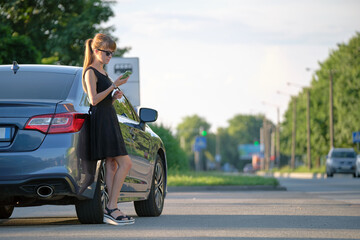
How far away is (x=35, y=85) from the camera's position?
9438 millimetres

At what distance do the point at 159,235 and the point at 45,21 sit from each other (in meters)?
41.5

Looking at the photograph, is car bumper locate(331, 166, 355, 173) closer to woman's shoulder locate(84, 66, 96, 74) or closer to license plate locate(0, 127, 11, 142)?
woman's shoulder locate(84, 66, 96, 74)

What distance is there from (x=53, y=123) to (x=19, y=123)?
0.33 meters

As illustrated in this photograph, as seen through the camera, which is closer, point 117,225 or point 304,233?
point 304,233

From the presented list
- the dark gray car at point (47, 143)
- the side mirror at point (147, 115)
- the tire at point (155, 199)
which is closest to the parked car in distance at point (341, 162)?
the tire at point (155, 199)

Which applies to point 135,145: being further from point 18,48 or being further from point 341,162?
point 341,162

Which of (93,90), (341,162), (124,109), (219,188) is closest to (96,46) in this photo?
(93,90)

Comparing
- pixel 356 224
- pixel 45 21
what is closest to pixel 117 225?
pixel 356 224

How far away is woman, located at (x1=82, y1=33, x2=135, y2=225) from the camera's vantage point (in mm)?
9219

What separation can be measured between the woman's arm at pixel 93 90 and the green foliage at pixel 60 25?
37.1 meters

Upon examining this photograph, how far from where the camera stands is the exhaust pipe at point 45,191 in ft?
28.7

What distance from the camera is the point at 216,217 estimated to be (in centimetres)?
1120

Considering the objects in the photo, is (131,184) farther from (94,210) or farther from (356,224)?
(356,224)

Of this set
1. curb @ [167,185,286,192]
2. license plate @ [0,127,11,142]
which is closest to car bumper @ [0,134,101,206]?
license plate @ [0,127,11,142]
